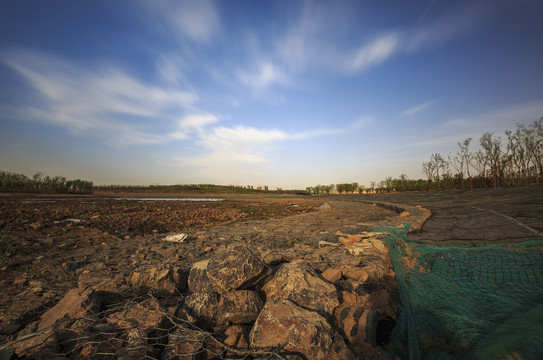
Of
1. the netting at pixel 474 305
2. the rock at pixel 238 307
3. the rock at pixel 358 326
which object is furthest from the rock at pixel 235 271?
the netting at pixel 474 305

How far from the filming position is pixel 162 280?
2.91 metres

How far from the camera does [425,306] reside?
8.02ft

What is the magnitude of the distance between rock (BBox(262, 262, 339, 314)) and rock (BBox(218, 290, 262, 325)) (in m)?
0.29

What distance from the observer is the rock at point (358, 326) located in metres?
2.07

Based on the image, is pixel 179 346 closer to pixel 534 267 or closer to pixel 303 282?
pixel 303 282

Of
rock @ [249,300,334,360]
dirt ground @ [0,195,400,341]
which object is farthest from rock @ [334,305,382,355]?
dirt ground @ [0,195,400,341]

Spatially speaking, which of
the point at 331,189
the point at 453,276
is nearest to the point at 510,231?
the point at 453,276

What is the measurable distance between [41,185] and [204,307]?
1977 inches

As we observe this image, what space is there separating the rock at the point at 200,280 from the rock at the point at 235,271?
2.8 inches

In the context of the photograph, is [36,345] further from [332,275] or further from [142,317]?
[332,275]

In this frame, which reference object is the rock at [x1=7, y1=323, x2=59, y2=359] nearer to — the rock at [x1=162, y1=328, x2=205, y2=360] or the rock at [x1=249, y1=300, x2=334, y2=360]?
the rock at [x1=162, y1=328, x2=205, y2=360]

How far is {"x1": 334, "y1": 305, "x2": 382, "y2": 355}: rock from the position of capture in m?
2.07

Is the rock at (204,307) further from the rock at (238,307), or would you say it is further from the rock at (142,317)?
the rock at (142,317)

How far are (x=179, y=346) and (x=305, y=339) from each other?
109cm
